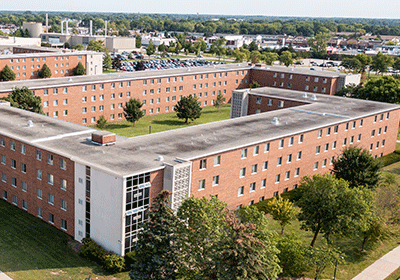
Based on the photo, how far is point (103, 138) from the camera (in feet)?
131

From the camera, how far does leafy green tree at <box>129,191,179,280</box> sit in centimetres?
2886

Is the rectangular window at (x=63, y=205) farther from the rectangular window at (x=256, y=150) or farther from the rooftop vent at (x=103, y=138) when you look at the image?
the rectangular window at (x=256, y=150)

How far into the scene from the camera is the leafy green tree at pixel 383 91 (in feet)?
268

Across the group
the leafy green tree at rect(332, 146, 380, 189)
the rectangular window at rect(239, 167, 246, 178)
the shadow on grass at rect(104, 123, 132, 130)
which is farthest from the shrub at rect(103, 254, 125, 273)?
the shadow on grass at rect(104, 123, 132, 130)

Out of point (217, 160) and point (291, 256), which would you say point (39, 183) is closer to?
point (217, 160)

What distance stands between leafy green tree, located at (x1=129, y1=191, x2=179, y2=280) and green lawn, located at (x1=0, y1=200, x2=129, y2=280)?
4144 mm

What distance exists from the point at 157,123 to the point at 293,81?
33.3 m

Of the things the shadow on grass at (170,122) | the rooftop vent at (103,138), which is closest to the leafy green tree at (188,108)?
the shadow on grass at (170,122)

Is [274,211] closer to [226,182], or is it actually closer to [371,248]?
[226,182]

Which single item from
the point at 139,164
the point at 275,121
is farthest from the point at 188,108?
the point at 139,164

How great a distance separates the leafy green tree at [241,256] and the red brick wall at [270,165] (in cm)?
1314

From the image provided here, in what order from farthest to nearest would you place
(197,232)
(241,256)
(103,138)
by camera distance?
(103,138)
(197,232)
(241,256)

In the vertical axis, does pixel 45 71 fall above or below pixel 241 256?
above

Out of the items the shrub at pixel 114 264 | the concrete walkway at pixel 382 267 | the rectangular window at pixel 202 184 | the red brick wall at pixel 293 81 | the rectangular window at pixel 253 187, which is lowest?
the concrete walkway at pixel 382 267
